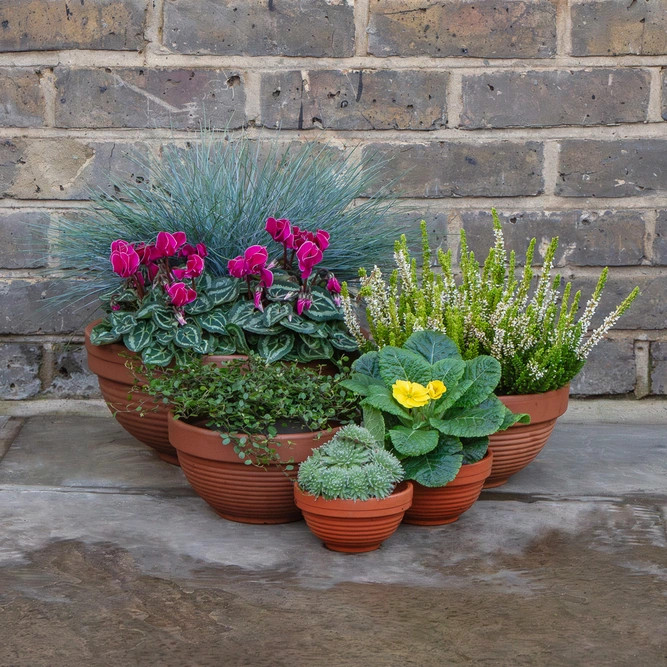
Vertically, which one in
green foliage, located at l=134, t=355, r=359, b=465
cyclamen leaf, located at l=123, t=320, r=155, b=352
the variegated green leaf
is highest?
the variegated green leaf

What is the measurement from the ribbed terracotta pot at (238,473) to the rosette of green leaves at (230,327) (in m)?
0.16

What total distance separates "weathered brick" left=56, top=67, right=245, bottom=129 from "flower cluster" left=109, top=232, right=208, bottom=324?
0.58 meters

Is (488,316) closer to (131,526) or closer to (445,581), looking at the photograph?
(445,581)

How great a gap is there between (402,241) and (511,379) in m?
0.38

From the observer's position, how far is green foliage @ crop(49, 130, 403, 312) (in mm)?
1872

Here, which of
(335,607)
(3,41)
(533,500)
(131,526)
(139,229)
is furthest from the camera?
(3,41)

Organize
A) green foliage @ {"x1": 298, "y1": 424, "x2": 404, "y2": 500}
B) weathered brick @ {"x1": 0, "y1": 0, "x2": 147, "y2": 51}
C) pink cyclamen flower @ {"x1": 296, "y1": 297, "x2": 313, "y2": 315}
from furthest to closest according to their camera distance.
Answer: weathered brick @ {"x1": 0, "y1": 0, "x2": 147, "y2": 51}
pink cyclamen flower @ {"x1": 296, "y1": 297, "x2": 313, "y2": 315}
green foliage @ {"x1": 298, "y1": 424, "x2": 404, "y2": 500}

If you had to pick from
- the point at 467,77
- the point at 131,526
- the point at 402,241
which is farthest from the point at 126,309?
the point at 467,77

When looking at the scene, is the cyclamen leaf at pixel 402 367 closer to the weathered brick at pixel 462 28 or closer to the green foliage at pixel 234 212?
the green foliage at pixel 234 212

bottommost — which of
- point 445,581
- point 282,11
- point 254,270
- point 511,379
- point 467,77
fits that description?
point 445,581

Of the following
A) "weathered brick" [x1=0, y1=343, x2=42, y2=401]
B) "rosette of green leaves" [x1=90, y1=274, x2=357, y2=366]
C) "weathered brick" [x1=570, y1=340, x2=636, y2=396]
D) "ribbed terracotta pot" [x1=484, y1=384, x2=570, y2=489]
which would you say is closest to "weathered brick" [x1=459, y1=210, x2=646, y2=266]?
"weathered brick" [x1=570, y1=340, x2=636, y2=396]

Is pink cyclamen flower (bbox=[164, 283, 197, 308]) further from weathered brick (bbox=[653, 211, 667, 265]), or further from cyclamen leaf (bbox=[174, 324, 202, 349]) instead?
weathered brick (bbox=[653, 211, 667, 265])

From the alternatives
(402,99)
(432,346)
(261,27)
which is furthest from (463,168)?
(432,346)

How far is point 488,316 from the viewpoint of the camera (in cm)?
185
